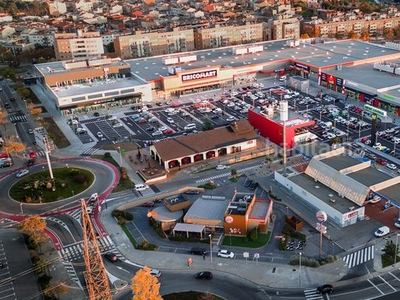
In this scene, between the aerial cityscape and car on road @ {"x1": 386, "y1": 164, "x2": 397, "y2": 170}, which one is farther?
car on road @ {"x1": 386, "y1": 164, "x2": 397, "y2": 170}

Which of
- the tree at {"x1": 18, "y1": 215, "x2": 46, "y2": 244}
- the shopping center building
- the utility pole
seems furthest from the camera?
the shopping center building

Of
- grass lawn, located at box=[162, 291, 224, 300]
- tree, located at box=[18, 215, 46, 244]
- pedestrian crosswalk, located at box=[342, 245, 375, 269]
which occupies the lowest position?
Answer: pedestrian crosswalk, located at box=[342, 245, 375, 269]

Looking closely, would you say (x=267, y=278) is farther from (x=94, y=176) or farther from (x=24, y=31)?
(x=24, y=31)

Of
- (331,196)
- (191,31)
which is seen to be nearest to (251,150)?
(331,196)

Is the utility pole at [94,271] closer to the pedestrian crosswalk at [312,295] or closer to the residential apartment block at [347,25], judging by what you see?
the pedestrian crosswalk at [312,295]

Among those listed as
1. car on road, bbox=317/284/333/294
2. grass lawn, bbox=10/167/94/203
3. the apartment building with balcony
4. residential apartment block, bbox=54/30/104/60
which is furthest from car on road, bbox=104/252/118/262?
the apartment building with balcony

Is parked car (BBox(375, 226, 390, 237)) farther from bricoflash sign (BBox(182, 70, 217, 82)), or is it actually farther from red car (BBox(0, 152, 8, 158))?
bricoflash sign (BBox(182, 70, 217, 82))

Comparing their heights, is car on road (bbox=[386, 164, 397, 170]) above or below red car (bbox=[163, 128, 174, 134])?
below
